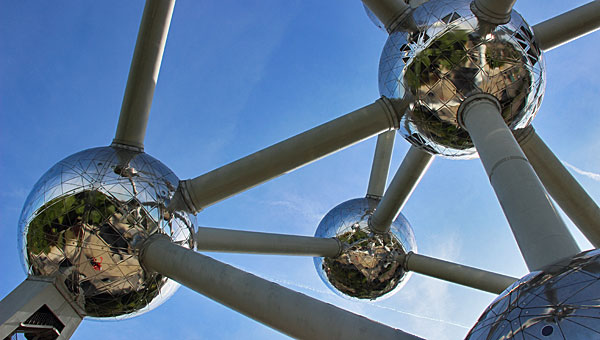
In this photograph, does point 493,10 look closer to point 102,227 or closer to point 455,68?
point 455,68

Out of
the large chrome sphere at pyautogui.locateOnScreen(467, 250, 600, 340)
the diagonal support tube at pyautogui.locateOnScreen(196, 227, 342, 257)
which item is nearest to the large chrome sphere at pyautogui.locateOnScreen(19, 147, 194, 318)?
the diagonal support tube at pyautogui.locateOnScreen(196, 227, 342, 257)

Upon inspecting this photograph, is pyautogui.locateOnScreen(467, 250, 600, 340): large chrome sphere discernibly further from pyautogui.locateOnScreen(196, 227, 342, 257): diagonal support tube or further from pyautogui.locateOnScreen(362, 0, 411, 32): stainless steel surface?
pyautogui.locateOnScreen(196, 227, 342, 257): diagonal support tube

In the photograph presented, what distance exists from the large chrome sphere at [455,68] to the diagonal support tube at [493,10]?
68 millimetres

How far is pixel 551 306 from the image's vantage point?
2.62 m

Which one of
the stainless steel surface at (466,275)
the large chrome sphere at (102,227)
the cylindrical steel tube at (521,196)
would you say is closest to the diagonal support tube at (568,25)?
the cylindrical steel tube at (521,196)

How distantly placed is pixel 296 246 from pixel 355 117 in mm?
3046

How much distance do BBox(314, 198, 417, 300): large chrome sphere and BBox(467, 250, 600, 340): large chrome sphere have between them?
7102mm

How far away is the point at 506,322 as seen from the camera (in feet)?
9.07

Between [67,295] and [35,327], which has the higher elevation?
[67,295]

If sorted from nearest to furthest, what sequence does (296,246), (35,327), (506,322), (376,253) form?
(506,322)
(35,327)
(296,246)
(376,253)

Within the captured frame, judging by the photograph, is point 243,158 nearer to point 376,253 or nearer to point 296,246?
point 296,246

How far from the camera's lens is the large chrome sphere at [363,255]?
10.1 m

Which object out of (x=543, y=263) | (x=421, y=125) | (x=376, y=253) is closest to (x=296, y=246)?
(x=376, y=253)

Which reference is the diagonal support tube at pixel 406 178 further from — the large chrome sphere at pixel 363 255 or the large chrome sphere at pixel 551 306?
the large chrome sphere at pixel 551 306
